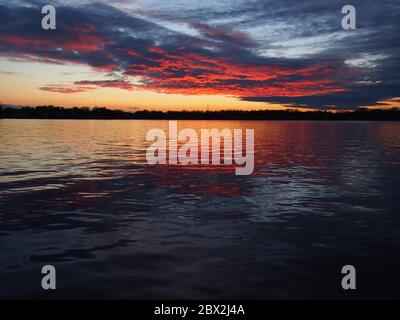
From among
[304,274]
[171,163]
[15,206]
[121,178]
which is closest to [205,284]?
[304,274]

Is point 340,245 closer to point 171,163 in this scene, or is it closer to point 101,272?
point 101,272

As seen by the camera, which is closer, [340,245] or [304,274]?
[304,274]

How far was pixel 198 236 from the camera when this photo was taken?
12.0m

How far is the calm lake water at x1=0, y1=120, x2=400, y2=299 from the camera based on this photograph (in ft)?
28.5

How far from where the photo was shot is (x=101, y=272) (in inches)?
364

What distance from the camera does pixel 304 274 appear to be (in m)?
9.28

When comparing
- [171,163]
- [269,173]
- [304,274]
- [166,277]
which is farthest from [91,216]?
[171,163]

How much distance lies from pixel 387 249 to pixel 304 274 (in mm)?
3395

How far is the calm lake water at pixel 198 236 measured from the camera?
868 cm
